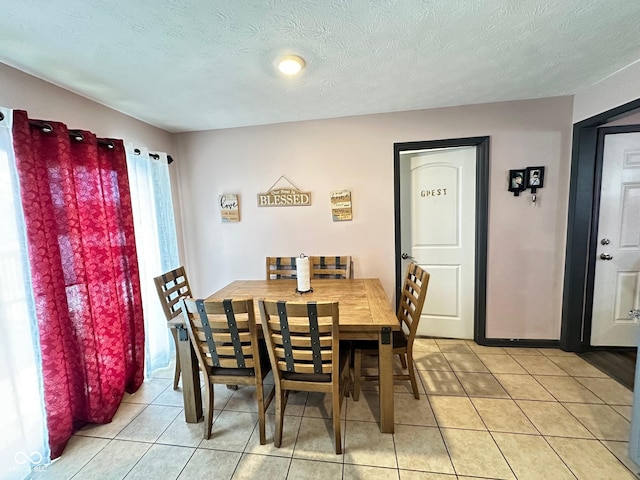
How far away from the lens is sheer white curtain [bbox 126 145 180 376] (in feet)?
7.75

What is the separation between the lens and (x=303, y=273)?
7.39ft

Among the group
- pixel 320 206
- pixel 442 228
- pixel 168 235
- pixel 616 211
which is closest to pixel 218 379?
pixel 168 235

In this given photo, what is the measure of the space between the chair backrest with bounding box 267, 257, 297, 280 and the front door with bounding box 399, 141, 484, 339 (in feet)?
3.73

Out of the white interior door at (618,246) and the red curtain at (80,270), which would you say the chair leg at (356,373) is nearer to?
the red curtain at (80,270)

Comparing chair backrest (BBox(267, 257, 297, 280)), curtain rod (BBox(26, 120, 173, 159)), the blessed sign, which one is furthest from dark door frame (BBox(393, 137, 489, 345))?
curtain rod (BBox(26, 120, 173, 159))

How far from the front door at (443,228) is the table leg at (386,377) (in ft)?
4.41

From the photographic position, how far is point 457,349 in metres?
2.67

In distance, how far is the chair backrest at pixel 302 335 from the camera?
1.39 m

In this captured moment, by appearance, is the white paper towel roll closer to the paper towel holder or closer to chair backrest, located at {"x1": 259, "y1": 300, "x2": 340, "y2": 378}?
the paper towel holder

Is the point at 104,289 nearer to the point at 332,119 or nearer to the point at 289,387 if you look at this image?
the point at 289,387

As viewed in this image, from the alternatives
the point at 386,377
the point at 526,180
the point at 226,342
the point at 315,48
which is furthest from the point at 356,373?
the point at 526,180

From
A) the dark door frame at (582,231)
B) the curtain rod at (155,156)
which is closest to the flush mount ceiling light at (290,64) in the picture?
the curtain rod at (155,156)

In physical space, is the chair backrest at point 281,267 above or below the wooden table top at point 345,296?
above

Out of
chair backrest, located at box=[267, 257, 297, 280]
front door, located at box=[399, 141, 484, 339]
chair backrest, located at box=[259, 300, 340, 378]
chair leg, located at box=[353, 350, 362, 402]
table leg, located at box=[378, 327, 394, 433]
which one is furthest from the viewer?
chair backrest, located at box=[267, 257, 297, 280]
